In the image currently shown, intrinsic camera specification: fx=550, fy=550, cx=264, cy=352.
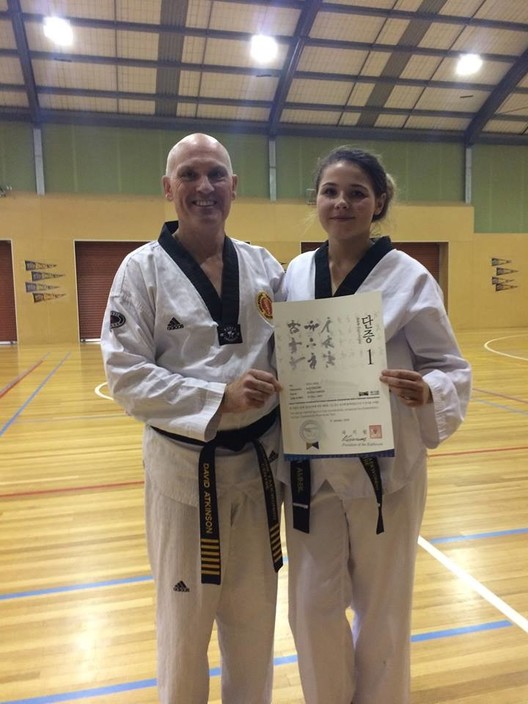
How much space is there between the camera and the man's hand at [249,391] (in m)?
1.42

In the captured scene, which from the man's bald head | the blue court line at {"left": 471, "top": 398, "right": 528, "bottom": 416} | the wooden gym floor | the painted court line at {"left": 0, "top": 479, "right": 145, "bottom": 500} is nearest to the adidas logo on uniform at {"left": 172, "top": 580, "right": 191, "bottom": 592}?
the wooden gym floor

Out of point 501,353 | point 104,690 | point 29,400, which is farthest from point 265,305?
point 501,353

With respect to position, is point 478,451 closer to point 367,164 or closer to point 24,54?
point 367,164

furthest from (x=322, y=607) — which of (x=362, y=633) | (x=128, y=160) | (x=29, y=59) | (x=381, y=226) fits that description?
(x=128, y=160)

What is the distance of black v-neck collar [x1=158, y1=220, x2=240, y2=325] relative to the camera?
1.59 m

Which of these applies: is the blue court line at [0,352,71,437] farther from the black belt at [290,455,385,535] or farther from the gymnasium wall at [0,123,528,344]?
the black belt at [290,455,385,535]

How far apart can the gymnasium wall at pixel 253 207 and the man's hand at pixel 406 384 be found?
12.7m

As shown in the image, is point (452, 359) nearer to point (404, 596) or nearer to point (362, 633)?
point (404, 596)

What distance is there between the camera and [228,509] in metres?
1.60

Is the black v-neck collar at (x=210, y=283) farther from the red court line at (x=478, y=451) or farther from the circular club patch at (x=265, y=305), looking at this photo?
the red court line at (x=478, y=451)

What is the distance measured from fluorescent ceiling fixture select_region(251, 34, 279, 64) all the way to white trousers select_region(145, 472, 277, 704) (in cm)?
1227

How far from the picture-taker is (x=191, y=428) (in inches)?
57.7

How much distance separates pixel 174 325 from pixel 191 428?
0.97 ft

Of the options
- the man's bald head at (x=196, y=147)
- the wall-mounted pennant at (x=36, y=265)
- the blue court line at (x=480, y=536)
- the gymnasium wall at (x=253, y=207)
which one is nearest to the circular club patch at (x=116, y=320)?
the man's bald head at (x=196, y=147)
